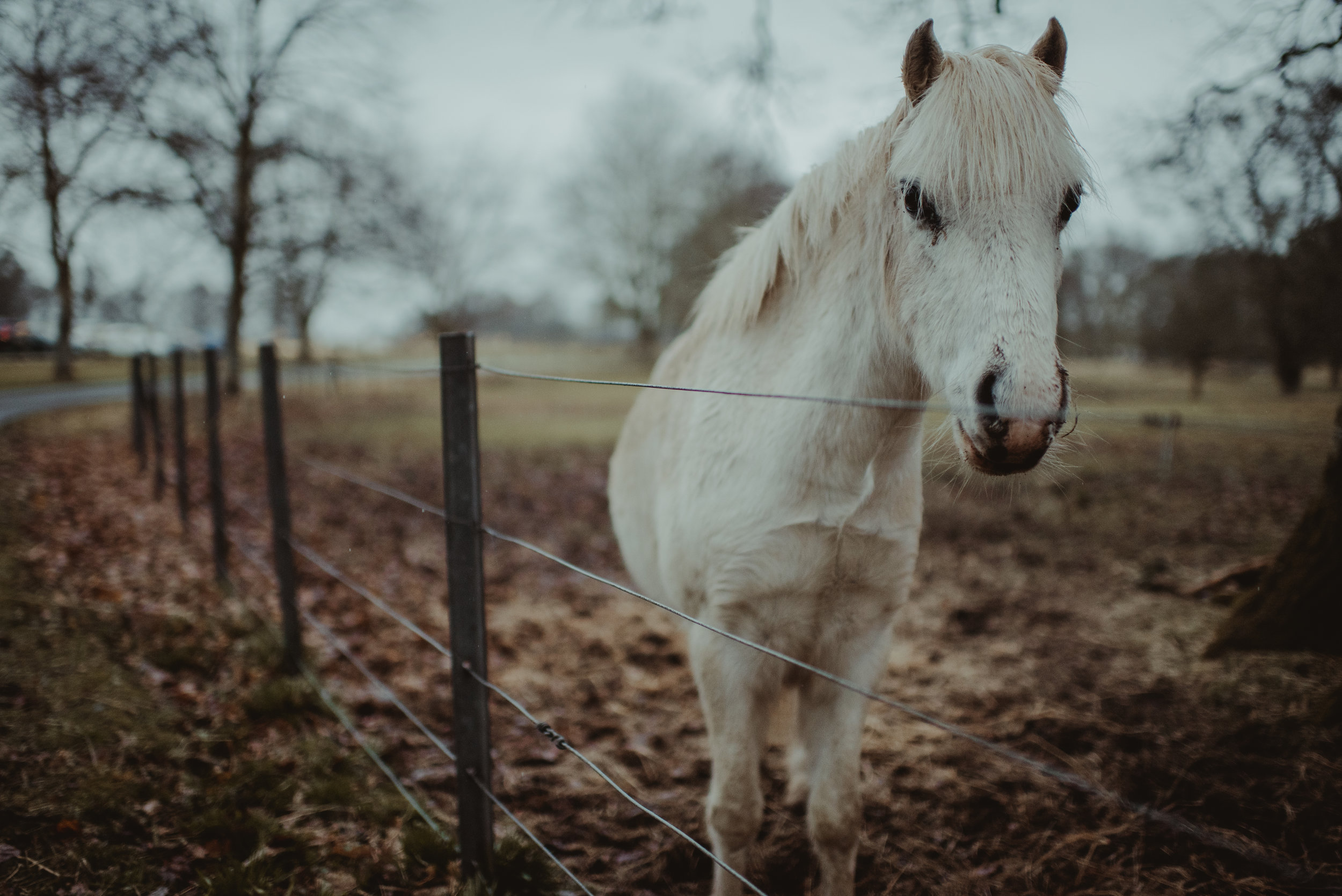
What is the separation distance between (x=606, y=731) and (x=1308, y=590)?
3.31m

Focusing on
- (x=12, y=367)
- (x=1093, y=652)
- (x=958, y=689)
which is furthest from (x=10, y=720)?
(x=12, y=367)

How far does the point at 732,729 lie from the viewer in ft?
6.81

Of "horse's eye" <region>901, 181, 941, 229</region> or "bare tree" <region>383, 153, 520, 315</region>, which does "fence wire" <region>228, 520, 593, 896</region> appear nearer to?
"horse's eye" <region>901, 181, 941, 229</region>

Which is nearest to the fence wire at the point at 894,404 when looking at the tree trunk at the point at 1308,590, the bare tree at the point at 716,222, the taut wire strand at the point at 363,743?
the tree trunk at the point at 1308,590

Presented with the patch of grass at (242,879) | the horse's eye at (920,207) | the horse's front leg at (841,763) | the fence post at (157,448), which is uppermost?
the horse's eye at (920,207)

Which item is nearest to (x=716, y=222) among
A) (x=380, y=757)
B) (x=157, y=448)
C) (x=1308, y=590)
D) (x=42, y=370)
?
(x=157, y=448)

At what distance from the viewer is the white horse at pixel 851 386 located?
1.37 metres

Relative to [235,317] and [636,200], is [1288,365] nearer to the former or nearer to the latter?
[235,317]

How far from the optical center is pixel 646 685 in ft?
12.7

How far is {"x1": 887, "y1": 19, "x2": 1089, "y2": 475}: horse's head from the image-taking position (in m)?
1.25

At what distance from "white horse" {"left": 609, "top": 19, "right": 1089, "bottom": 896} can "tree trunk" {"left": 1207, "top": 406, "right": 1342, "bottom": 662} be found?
225cm

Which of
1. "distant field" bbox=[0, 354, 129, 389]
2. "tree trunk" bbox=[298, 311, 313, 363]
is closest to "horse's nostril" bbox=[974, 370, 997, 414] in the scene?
"distant field" bbox=[0, 354, 129, 389]

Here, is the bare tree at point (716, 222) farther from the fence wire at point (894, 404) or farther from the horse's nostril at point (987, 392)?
the horse's nostril at point (987, 392)

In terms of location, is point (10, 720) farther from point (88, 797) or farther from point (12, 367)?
point (12, 367)
